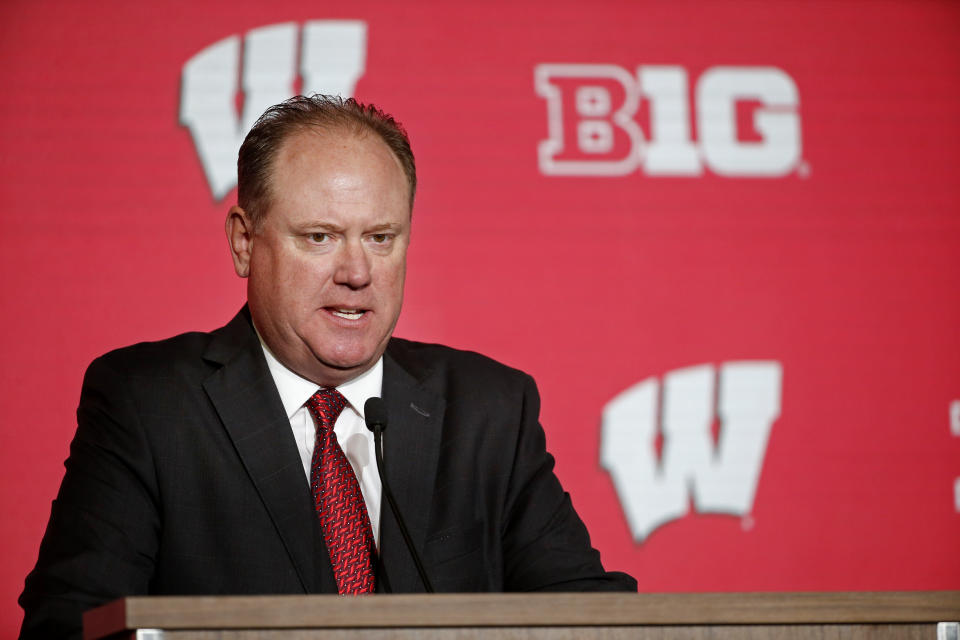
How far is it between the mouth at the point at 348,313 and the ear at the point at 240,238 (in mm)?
210

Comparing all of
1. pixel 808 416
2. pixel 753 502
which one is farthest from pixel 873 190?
pixel 753 502

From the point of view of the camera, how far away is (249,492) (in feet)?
6.11

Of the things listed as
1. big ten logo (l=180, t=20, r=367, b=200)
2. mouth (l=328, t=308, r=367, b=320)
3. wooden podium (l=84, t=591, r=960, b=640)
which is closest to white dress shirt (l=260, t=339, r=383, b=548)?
mouth (l=328, t=308, r=367, b=320)

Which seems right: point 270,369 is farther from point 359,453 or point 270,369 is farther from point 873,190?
point 873,190

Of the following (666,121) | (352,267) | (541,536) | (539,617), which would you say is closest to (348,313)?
(352,267)

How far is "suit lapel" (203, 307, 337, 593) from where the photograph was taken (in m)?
1.81

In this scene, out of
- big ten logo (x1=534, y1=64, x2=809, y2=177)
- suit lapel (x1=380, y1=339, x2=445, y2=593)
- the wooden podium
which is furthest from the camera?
big ten logo (x1=534, y1=64, x2=809, y2=177)

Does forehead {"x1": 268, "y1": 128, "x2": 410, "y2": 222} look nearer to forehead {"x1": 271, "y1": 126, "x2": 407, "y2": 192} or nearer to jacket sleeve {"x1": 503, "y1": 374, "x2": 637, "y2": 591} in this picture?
forehead {"x1": 271, "y1": 126, "x2": 407, "y2": 192}

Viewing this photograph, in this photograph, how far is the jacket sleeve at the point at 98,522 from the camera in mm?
1617

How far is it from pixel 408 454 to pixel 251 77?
4.24 feet

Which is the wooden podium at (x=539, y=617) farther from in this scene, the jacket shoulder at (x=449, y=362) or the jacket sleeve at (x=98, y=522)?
the jacket shoulder at (x=449, y=362)

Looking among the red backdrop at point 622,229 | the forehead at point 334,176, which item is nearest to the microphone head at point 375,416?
the forehead at point 334,176

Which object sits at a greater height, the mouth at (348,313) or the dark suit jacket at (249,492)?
the mouth at (348,313)

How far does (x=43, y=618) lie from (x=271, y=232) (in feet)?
2.42
